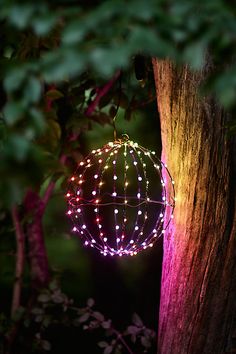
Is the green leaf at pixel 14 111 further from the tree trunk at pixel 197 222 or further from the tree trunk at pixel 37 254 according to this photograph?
the tree trunk at pixel 37 254

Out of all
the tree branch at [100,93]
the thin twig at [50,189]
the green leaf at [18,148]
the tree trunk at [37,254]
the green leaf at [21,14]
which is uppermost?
the tree branch at [100,93]

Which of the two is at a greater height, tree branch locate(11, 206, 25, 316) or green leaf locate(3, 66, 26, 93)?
green leaf locate(3, 66, 26, 93)

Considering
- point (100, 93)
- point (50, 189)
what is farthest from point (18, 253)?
point (100, 93)

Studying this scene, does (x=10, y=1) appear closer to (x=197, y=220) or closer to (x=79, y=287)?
(x=197, y=220)

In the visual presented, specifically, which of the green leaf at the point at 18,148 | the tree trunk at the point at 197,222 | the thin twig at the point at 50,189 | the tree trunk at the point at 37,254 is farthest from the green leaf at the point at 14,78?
the tree trunk at the point at 37,254

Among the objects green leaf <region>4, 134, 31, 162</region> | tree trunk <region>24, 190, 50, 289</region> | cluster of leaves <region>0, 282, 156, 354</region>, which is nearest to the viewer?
green leaf <region>4, 134, 31, 162</region>

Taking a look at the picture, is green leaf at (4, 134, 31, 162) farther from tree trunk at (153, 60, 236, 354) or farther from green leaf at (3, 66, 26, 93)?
tree trunk at (153, 60, 236, 354)

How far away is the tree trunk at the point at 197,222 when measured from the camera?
92.8 inches

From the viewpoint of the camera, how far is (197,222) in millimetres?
2410

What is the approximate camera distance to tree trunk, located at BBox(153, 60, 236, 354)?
236 cm

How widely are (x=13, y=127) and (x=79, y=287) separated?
12.2 feet

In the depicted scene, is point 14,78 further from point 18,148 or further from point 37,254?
point 37,254

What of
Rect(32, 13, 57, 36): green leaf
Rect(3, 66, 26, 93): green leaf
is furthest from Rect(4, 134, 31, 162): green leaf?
Rect(32, 13, 57, 36): green leaf

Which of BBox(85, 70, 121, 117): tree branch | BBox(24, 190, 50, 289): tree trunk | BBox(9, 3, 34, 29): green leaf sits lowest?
BBox(24, 190, 50, 289): tree trunk
